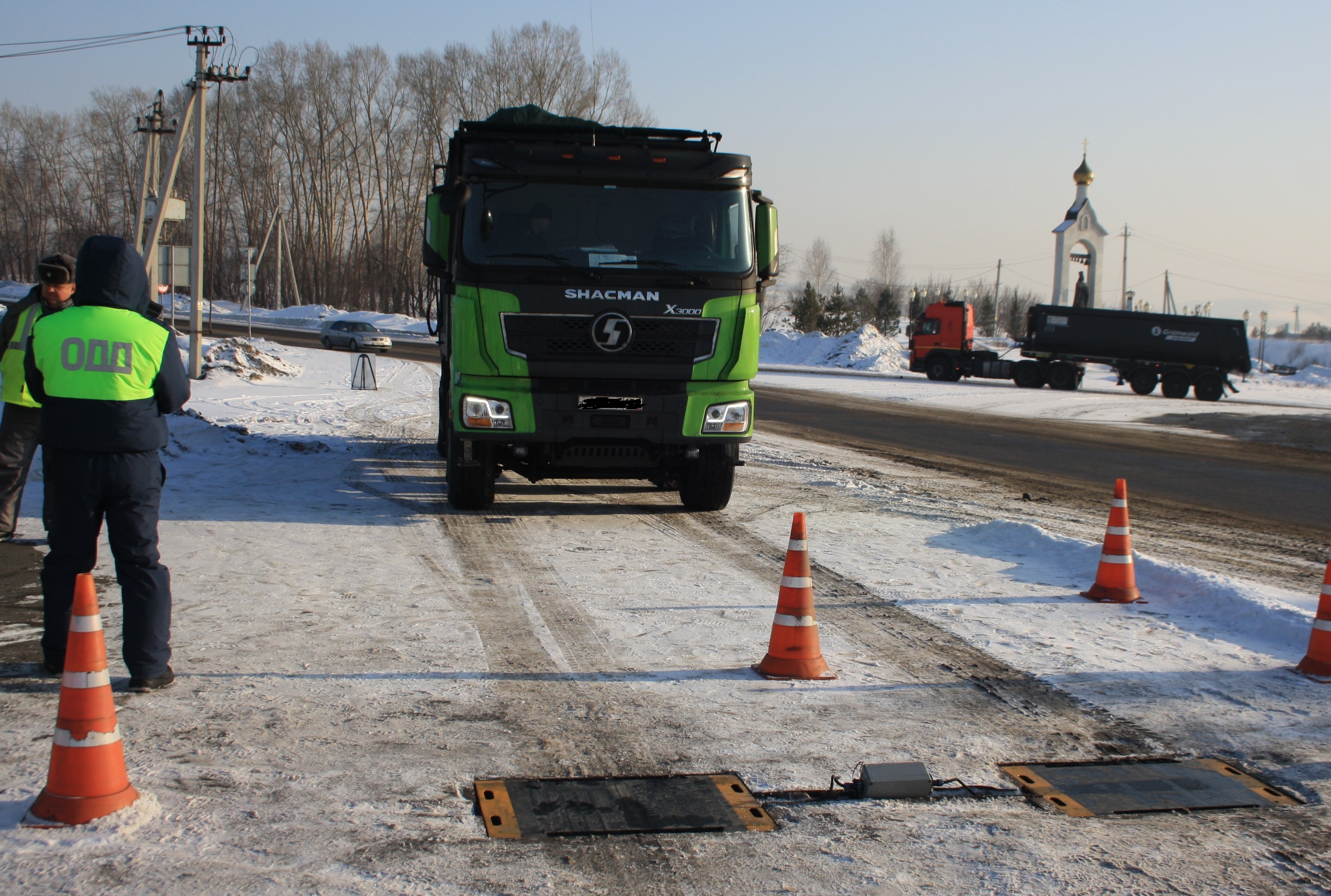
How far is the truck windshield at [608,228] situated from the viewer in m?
8.26

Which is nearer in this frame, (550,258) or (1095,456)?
(550,258)

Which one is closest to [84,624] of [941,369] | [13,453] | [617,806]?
[617,806]

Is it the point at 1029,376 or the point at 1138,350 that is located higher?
the point at 1138,350

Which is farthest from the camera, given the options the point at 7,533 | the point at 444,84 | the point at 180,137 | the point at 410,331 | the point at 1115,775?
the point at 444,84

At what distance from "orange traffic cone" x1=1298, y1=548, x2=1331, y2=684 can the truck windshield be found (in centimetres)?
470

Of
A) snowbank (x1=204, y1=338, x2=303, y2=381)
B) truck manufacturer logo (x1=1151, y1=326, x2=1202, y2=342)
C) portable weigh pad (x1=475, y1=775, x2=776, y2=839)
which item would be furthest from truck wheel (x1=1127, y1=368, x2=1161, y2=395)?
portable weigh pad (x1=475, y1=775, x2=776, y2=839)

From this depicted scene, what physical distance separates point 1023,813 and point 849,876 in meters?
0.85

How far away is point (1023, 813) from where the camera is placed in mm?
3656

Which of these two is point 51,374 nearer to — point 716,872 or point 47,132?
point 716,872

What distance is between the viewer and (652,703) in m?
4.66

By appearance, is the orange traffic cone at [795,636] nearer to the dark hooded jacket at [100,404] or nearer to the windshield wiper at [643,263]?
the dark hooded jacket at [100,404]

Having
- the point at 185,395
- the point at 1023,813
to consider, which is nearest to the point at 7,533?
the point at 185,395

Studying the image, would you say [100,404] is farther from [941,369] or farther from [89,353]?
[941,369]

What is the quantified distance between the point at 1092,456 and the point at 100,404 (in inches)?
603
